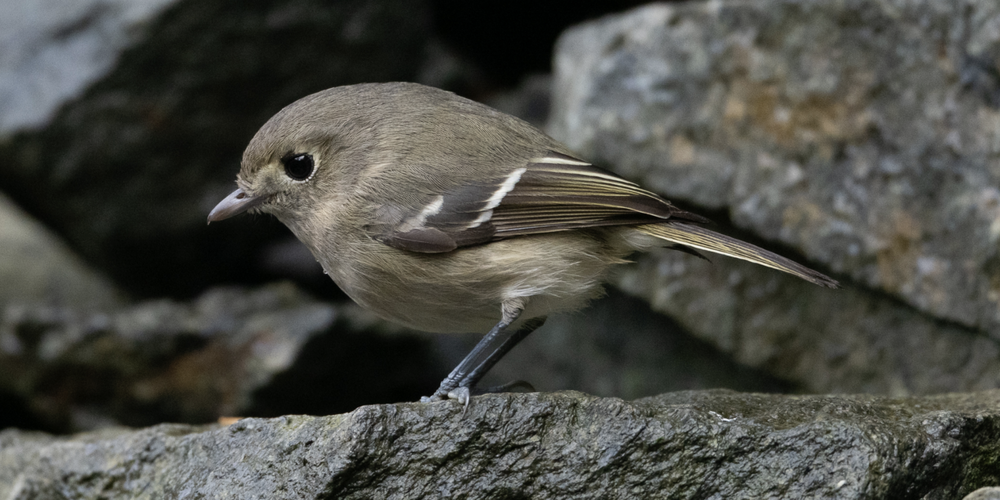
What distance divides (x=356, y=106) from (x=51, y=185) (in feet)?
10.2

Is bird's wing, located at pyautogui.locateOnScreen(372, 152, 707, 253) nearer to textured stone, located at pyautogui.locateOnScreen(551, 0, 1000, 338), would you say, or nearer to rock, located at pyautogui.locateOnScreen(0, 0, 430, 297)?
textured stone, located at pyautogui.locateOnScreen(551, 0, 1000, 338)

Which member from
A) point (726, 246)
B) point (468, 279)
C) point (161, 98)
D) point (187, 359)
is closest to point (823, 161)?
point (726, 246)

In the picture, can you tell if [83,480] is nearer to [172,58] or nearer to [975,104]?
[172,58]

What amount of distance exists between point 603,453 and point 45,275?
5300 millimetres

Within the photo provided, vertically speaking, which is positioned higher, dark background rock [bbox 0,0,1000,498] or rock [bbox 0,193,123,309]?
rock [bbox 0,193,123,309]

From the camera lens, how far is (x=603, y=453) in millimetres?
2834

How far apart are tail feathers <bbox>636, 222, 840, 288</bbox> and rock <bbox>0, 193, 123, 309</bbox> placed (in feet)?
15.1

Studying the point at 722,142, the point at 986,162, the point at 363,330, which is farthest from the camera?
the point at 363,330

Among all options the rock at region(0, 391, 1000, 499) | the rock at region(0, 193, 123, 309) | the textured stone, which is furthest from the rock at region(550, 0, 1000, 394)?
the rock at region(0, 193, 123, 309)

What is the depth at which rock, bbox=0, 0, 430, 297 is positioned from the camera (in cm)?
569

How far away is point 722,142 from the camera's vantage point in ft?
16.0

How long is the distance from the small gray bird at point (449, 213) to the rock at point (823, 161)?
4.26 feet

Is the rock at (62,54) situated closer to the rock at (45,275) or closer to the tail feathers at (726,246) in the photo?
the rock at (45,275)

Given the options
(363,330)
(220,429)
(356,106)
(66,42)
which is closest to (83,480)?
(220,429)
